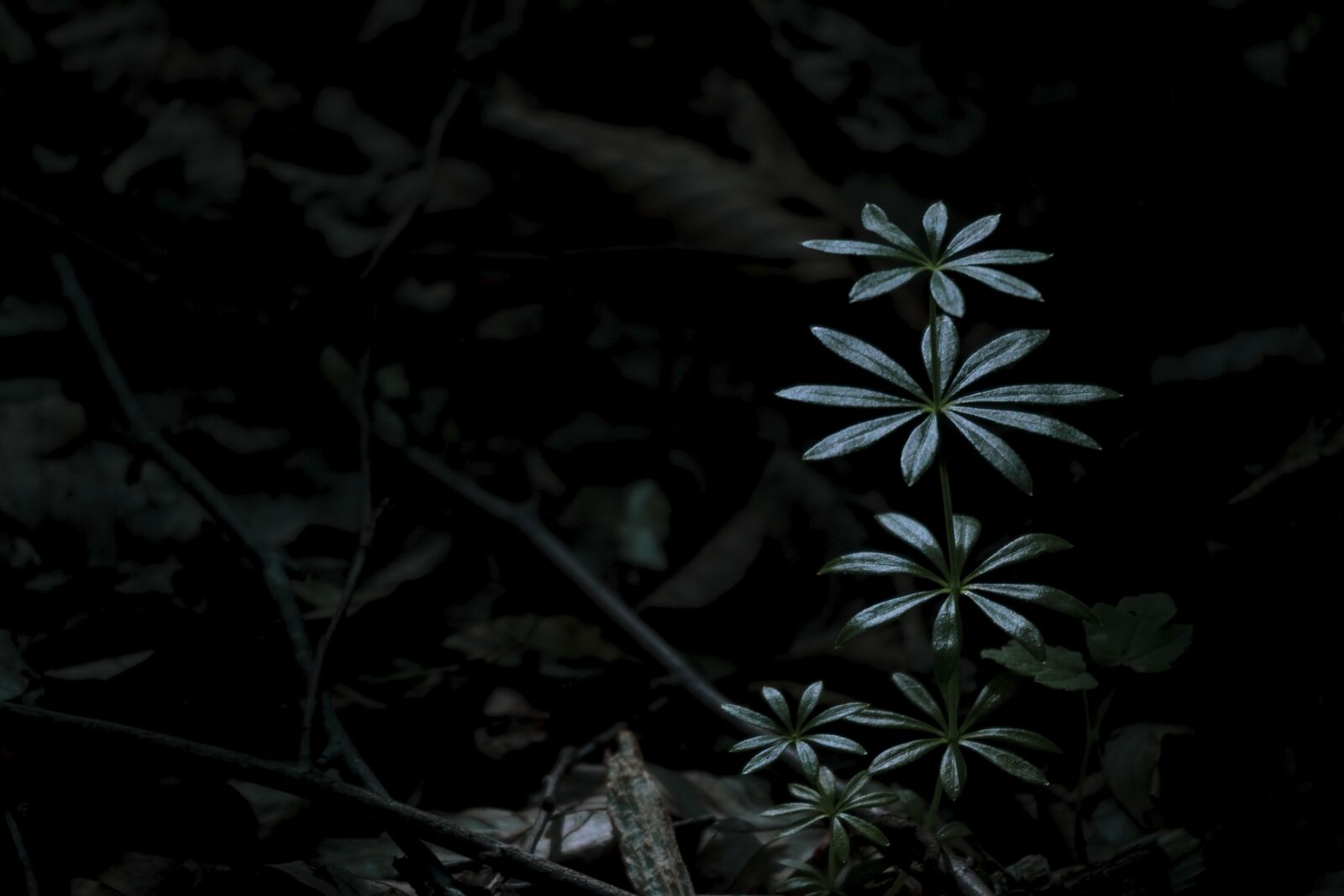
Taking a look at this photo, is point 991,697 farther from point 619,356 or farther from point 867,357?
point 619,356

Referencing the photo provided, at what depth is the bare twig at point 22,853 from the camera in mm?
1195

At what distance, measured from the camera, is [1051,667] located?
1.40 m

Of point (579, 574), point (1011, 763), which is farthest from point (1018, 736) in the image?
point (579, 574)

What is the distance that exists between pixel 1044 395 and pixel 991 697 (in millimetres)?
390

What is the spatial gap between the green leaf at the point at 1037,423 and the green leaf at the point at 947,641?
23cm

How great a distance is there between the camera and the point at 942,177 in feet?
6.40

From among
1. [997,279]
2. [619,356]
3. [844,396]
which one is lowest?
[844,396]

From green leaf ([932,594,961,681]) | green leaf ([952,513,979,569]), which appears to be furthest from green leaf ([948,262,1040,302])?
green leaf ([932,594,961,681])

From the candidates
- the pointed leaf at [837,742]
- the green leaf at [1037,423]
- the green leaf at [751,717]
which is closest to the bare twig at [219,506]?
the green leaf at [751,717]

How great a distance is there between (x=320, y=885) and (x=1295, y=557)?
150 centimetres

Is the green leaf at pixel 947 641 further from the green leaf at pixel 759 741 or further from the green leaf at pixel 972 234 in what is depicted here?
the green leaf at pixel 972 234

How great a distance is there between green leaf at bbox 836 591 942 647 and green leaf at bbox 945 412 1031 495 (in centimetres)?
17

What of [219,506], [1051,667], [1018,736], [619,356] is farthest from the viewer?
[619,356]

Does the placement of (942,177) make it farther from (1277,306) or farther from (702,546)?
(702,546)
